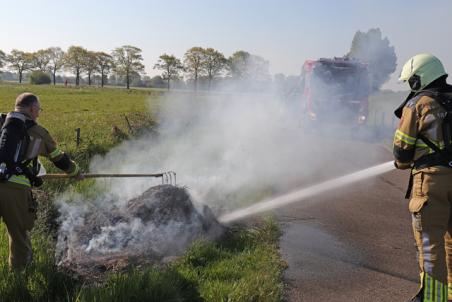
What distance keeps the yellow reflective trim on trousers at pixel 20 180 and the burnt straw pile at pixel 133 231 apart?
102 cm

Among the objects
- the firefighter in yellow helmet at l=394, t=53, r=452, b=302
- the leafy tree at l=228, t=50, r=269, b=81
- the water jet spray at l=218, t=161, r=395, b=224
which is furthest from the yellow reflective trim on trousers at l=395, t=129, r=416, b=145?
the leafy tree at l=228, t=50, r=269, b=81

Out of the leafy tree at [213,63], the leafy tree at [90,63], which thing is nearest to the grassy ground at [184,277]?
the leafy tree at [213,63]

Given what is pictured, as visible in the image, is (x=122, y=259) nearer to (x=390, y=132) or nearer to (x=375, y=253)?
(x=375, y=253)

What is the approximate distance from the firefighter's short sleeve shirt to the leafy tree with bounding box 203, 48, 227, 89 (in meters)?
16.0

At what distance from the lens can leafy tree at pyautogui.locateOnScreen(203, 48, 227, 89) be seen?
25.2 m

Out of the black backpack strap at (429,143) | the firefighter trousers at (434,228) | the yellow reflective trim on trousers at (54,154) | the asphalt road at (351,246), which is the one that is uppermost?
the black backpack strap at (429,143)

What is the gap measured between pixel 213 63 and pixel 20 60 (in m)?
52.8

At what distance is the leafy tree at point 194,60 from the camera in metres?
34.3

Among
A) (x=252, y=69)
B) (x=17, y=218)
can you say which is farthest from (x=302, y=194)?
(x=252, y=69)

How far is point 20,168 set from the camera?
3768mm

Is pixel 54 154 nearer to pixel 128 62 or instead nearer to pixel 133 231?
pixel 133 231

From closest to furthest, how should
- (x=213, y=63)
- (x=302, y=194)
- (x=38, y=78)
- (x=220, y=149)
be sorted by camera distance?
(x=302, y=194) → (x=220, y=149) → (x=213, y=63) → (x=38, y=78)

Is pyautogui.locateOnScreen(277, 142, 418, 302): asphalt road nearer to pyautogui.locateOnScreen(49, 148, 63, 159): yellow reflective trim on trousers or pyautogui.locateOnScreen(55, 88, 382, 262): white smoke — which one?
pyautogui.locateOnScreen(55, 88, 382, 262): white smoke

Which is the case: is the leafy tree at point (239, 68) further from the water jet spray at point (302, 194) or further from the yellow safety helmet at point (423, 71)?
the yellow safety helmet at point (423, 71)
